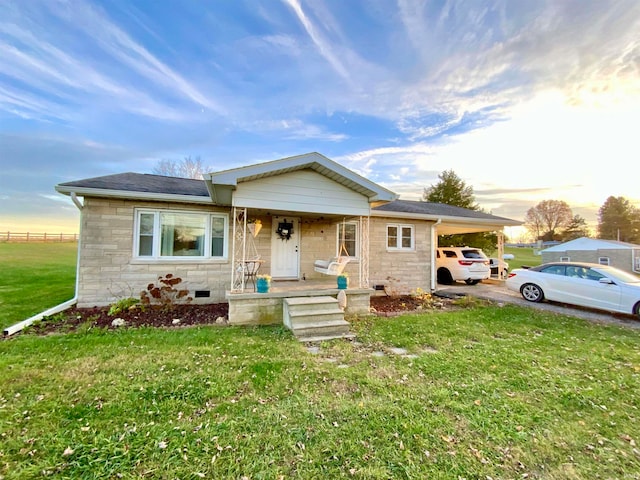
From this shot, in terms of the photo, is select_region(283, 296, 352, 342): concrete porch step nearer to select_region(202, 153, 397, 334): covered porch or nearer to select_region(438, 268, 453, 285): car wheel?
select_region(202, 153, 397, 334): covered porch

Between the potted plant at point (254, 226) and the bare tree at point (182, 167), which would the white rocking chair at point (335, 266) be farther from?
the bare tree at point (182, 167)

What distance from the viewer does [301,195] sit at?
6.39 meters

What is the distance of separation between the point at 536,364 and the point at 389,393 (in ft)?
8.52

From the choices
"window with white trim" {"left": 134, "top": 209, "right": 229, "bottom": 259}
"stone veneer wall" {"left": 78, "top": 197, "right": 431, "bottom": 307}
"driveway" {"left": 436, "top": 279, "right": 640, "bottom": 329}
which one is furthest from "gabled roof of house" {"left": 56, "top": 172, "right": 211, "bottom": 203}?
"driveway" {"left": 436, "top": 279, "right": 640, "bottom": 329}

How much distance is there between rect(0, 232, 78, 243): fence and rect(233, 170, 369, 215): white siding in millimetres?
34127

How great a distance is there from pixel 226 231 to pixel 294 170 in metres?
2.85

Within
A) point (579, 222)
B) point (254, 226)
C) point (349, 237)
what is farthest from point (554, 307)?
point (579, 222)

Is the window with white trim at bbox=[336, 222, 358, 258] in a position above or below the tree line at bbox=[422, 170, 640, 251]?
below

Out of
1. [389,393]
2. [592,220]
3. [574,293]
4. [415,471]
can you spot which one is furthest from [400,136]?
[592,220]

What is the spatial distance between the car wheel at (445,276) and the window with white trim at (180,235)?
31.1 feet

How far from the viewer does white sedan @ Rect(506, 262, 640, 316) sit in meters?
6.77

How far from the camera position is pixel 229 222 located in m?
7.65

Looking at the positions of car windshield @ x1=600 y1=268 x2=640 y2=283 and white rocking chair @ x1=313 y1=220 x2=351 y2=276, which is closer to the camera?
car windshield @ x1=600 y1=268 x2=640 y2=283

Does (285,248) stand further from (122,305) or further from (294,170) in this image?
(122,305)
